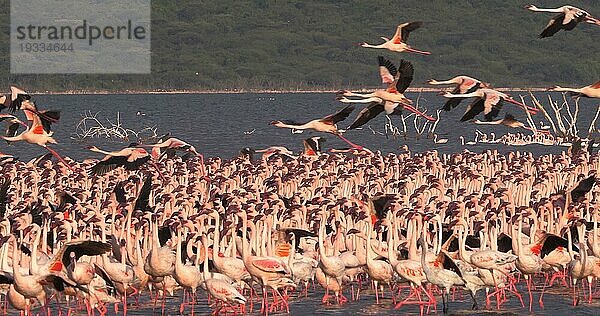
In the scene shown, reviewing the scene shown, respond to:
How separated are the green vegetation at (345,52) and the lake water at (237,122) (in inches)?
113

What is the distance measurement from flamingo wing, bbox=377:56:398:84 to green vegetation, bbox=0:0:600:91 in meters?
140

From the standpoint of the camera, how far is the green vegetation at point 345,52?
174875mm

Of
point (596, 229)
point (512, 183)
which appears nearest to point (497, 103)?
point (512, 183)

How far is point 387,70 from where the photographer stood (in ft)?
91.5

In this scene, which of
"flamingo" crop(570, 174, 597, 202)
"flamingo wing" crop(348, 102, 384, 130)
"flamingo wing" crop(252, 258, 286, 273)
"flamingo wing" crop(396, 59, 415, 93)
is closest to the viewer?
"flamingo wing" crop(252, 258, 286, 273)

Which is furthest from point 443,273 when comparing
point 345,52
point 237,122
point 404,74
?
point 345,52

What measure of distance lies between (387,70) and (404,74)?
1.65m

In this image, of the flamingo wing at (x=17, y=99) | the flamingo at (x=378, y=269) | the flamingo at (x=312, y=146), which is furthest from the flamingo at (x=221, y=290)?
the flamingo at (x=312, y=146)

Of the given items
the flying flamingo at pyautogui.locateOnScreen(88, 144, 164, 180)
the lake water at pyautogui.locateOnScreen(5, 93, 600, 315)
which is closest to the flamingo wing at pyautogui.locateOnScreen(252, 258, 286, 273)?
the lake water at pyautogui.locateOnScreen(5, 93, 600, 315)

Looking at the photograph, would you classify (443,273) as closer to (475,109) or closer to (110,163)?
(475,109)

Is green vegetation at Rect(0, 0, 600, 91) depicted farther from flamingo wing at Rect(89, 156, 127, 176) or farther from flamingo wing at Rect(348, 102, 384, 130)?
flamingo wing at Rect(348, 102, 384, 130)

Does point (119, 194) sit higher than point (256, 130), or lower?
lower

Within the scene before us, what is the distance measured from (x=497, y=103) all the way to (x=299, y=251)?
7.12 m

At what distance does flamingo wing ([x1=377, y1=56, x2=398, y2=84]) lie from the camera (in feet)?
90.3
